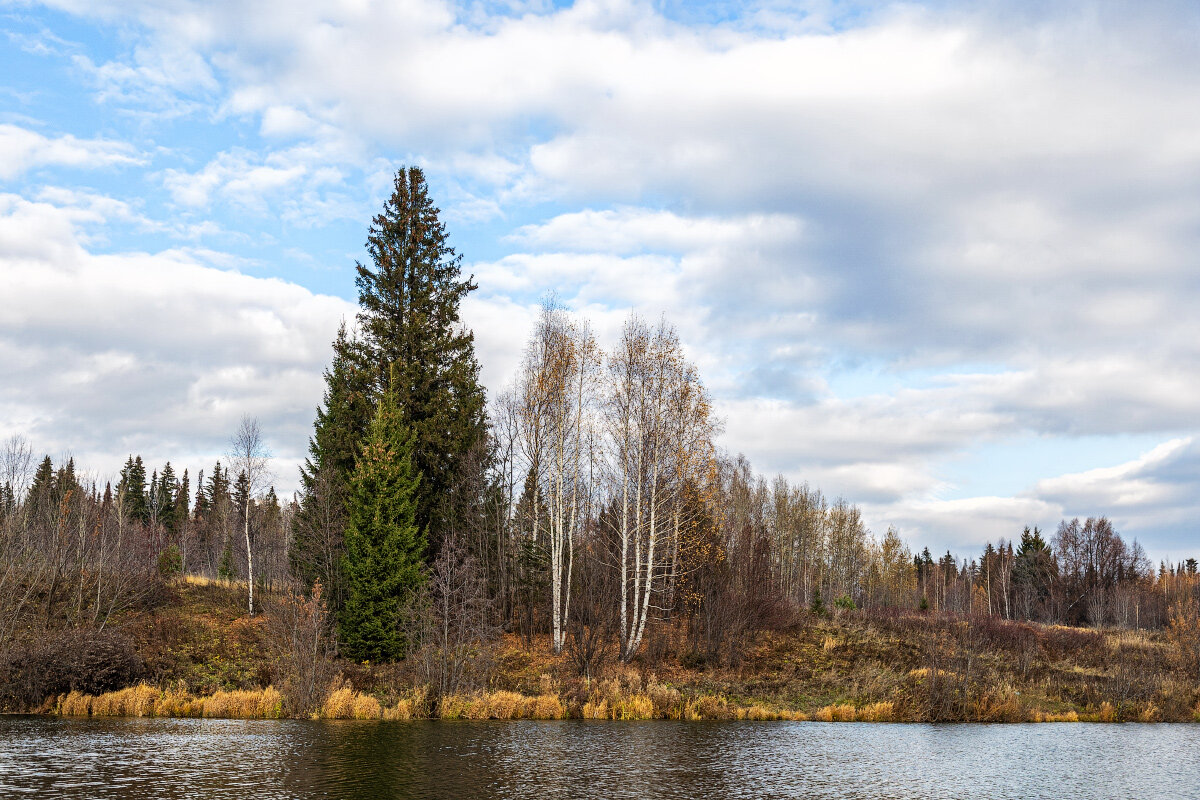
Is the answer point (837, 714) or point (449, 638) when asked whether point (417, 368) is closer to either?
point (449, 638)

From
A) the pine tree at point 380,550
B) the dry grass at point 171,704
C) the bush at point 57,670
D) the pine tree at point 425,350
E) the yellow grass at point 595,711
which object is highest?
the pine tree at point 425,350

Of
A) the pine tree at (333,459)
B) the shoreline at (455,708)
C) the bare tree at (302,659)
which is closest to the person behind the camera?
the shoreline at (455,708)

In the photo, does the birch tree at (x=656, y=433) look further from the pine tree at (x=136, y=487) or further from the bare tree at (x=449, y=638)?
the pine tree at (x=136, y=487)

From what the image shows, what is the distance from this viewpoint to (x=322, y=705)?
113 feet

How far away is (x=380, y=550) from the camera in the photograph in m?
42.7

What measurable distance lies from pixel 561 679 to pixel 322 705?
36.4 ft

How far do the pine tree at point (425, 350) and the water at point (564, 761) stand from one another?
66.3 feet


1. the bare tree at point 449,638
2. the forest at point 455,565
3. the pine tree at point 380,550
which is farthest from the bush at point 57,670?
the bare tree at point 449,638

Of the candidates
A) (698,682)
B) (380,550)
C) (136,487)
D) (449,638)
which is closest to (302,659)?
(449,638)

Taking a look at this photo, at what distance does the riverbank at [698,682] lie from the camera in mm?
35094

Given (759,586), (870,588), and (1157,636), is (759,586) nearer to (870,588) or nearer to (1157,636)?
(1157,636)

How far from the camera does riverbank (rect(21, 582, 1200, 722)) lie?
35.1m

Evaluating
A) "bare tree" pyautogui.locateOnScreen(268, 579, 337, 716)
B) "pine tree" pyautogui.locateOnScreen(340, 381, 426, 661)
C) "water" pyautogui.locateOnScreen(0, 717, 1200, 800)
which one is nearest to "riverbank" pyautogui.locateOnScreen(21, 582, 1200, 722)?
"bare tree" pyautogui.locateOnScreen(268, 579, 337, 716)

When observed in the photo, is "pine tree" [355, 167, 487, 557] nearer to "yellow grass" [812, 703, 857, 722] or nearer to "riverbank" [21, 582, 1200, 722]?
"riverbank" [21, 582, 1200, 722]
